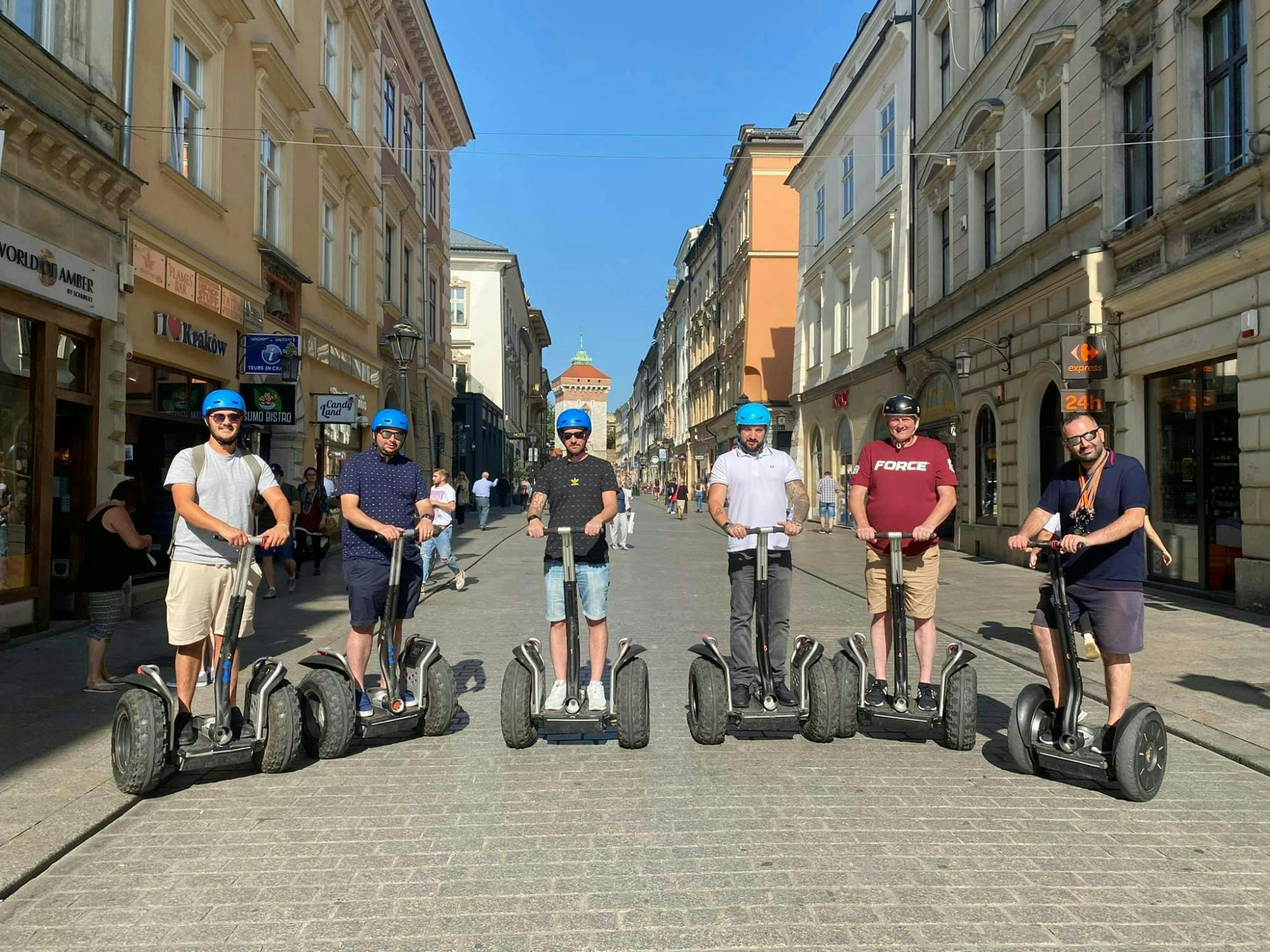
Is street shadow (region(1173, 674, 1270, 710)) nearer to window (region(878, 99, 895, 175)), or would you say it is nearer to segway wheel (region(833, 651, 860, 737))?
segway wheel (region(833, 651, 860, 737))

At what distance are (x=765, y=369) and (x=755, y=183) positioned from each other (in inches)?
296

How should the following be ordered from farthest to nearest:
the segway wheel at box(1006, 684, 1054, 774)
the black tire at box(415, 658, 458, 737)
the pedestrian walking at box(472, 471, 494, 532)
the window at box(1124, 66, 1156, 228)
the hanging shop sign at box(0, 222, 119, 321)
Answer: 1. the pedestrian walking at box(472, 471, 494, 532)
2. the window at box(1124, 66, 1156, 228)
3. the hanging shop sign at box(0, 222, 119, 321)
4. the black tire at box(415, 658, 458, 737)
5. the segway wheel at box(1006, 684, 1054, 774)

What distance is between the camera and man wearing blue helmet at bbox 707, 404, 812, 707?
5.26 meters

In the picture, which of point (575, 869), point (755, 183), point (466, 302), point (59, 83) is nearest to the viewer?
point (575, 869)

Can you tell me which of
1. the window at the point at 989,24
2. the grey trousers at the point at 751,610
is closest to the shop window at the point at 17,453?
the grey trousers at the point at 751,610

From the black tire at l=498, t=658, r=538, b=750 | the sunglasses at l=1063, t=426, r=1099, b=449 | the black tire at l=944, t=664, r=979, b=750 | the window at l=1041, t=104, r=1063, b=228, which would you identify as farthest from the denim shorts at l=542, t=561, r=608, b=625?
the window at l=1041, t=104, r=1063, b=228

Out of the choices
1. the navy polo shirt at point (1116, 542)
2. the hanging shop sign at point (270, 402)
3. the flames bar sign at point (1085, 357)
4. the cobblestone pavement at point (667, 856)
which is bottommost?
the cobblestone pavement at point (667, 856)

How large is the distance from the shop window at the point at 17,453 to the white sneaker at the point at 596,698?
6191mm

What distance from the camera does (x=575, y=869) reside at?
11.8ft

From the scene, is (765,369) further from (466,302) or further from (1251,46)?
(1251,46)

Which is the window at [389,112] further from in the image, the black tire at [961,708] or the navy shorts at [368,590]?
the black tire at [961,708]

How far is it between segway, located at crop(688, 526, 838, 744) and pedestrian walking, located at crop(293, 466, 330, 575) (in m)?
8.73

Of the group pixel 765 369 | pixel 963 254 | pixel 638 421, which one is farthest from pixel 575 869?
pixel 638 421

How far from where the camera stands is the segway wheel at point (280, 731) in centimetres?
473
